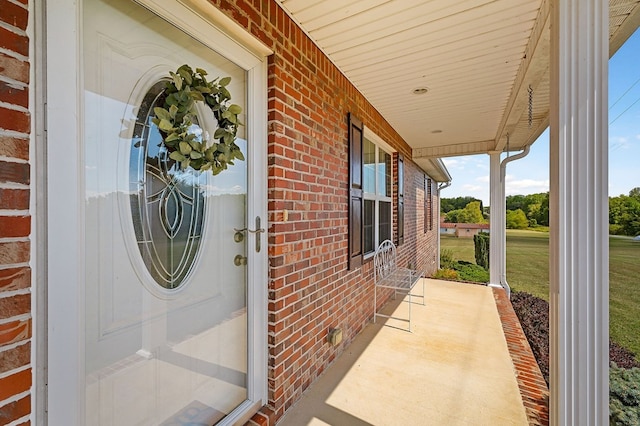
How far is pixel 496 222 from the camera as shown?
5.04 m

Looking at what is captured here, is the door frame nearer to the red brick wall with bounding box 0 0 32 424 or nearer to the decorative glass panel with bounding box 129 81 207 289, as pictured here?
the red brick wall with bounding box 0 0 32 424

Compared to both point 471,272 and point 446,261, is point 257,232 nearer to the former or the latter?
point 471,272

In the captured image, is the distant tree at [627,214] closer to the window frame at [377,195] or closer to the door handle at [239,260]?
the door handle at [239,260]

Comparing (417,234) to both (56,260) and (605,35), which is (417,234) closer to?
(605,35)

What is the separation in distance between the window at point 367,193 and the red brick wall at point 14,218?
7.88ft

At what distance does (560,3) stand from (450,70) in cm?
151

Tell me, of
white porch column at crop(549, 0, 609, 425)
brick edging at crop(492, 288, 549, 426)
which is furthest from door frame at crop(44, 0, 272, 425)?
brick edging at crop(492, 288, 549, 426)

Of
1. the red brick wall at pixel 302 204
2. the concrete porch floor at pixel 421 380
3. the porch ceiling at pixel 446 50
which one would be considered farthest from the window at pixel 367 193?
the concrete porch floor at pixel 421 380

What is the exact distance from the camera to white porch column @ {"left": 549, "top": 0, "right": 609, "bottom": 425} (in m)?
1.17

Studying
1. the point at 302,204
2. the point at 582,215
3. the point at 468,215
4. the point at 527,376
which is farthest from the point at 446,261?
the point at 582,215

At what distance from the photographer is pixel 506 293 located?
4.70 meters

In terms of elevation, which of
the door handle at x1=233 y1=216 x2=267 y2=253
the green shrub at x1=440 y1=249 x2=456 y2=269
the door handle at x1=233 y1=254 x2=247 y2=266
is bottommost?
the green shrub at x1=440 y1=249 x2=456 y2=269

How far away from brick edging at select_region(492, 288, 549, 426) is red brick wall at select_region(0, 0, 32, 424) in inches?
103

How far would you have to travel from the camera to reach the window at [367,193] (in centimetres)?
300
